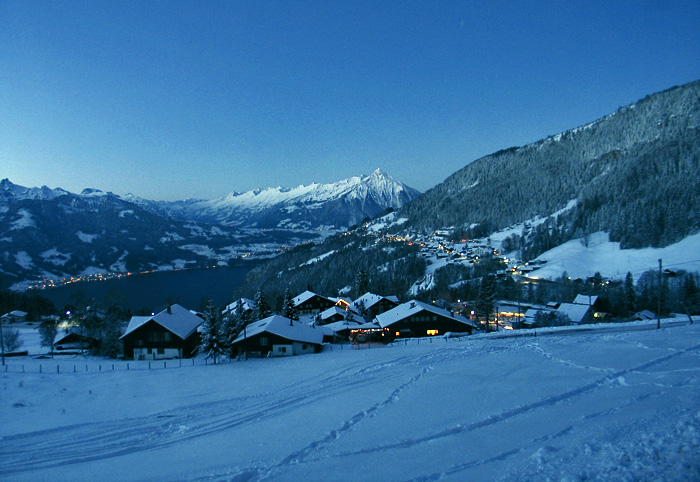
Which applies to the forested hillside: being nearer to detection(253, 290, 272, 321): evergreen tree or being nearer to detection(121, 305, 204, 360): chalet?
detection(253, 290, 272, 321): evergreen tree

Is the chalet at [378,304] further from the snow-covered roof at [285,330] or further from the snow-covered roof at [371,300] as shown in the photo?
the snow-covered roof at [285,330]

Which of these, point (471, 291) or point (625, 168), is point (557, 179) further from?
point (471, 291)

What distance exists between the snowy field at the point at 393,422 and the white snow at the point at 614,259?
73.2 meters

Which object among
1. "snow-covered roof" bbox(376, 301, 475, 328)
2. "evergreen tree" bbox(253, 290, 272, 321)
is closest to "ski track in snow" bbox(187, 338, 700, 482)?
"snow-covered roof" bbox(376, 301, 475, 328)

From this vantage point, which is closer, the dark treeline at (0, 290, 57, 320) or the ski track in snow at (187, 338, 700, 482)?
the ski track in snow at (187, 338, 700, 482)

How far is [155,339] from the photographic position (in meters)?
36.5

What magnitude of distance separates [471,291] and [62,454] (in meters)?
72.1

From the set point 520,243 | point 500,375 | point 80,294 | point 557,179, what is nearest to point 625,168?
point 557,179

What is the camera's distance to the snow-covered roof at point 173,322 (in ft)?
119

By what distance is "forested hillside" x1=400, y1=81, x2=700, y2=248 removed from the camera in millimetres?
100000

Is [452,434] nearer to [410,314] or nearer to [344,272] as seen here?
[410,314]

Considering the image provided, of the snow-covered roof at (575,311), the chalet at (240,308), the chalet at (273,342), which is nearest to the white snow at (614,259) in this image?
the snow-covered roof at (575,311)

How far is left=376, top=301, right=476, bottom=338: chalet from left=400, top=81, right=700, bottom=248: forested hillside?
80899 mm

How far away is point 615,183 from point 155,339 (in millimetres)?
155635
